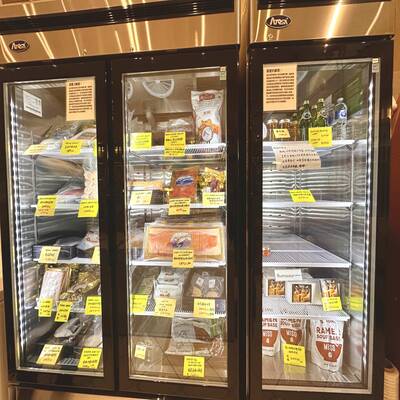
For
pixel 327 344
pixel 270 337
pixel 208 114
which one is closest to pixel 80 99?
pixel 208 114

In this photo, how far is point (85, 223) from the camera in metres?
1.63

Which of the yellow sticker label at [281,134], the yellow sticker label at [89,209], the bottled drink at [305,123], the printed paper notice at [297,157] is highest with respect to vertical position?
the bottled drink at [305,123]

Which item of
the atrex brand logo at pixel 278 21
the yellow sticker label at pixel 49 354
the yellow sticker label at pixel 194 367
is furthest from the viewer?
the yellow sticker label at pixel 49 354

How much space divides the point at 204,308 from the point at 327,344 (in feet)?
2.05

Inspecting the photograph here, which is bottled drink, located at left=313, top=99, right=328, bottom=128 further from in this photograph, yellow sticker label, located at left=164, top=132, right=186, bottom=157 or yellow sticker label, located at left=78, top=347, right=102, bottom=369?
yellow sticker label, located at left=78, top=347, right=102, bottom=369

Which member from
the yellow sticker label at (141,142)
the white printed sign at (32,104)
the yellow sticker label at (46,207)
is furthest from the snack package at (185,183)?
the white printed sign at (32,104)

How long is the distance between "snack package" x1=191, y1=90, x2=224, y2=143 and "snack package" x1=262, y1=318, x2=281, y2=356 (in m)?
0.97

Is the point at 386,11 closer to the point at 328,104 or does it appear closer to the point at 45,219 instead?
the point at 328,104

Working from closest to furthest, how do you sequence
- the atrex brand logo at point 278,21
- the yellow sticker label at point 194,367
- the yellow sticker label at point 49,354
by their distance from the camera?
the atrex brand logo at point 278,21
the yellow sticker label at point 194,367
the yellow sticker label at point 49,354

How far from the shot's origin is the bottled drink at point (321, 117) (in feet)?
4.27

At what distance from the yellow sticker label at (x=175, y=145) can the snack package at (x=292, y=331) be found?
3.26ft

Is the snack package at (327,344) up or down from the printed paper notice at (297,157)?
down

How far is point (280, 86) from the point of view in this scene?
1.11 metres

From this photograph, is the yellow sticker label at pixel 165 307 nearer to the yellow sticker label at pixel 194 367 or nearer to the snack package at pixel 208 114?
the yellow sticker label at pixel 194 367
